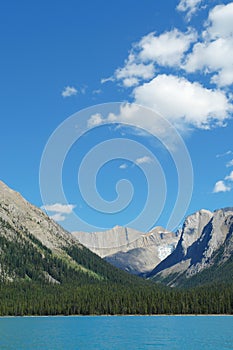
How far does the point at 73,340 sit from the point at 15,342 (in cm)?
1700

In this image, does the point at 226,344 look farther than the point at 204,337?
No

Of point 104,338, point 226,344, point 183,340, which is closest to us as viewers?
point 226,344

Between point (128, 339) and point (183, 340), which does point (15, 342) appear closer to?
point (128, 339)

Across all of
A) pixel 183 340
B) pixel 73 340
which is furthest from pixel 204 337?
pixel 73 340

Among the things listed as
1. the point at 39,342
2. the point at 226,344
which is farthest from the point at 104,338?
the point at 226,344

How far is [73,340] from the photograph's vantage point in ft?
432

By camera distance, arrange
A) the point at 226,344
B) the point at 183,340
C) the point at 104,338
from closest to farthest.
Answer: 1. the point at 226,344
2. the point at 183,340
3. the point at 104,338

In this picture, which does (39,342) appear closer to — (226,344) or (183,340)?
(183,340)

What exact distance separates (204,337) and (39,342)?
4610 cm

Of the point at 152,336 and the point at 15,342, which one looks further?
the point at 152,336

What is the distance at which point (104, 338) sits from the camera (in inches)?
5408

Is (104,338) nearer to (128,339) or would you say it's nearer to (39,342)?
(128,339)

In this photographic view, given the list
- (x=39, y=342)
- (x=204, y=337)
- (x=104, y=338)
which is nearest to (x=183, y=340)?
(x=204, y=337)

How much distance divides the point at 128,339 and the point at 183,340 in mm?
15442
